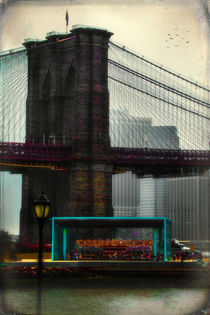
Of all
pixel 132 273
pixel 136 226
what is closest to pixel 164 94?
pixel 136 226

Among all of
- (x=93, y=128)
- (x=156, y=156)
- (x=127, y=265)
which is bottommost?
(x=127, y=265)

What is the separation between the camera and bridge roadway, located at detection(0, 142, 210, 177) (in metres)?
24.5

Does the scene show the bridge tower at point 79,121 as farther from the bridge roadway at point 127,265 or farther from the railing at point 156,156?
the bridge roadway at point 127,265

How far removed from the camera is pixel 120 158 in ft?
101

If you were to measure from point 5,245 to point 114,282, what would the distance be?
6.49 m

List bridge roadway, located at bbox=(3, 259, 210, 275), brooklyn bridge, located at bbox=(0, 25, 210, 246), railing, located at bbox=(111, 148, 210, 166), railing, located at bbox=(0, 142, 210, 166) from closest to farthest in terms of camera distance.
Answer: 1. railing, located at bbox=(111, 148, 210, 166)
2. bridge roadway, located at bbox=(3, 259, 210, 275)
3. railing, located at bbox=(0, 142, 210, 166)
4. brooklyn bridge, located at bbox=(0, 25, 210, 246)

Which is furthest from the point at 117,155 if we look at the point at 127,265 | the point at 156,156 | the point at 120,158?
the point at 127,265

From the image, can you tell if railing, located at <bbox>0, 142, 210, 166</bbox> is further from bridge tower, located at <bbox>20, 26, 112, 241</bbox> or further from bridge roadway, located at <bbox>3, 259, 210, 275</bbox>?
bridge roadway, located at <bbox>3, 259, 210, 275</bbox>

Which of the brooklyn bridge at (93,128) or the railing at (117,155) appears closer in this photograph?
the railing at (117,155)

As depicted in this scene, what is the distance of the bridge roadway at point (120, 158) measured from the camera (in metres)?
24.5

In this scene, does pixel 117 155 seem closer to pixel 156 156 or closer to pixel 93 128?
pixel 93 128

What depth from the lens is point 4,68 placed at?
54.5ft

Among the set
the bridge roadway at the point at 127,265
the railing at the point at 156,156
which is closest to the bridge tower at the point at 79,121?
the railing at the point at 156,156

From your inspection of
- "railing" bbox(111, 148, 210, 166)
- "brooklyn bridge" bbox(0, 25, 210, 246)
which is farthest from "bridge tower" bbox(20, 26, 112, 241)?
"railing" bbox(111, 148, 210, 166)
